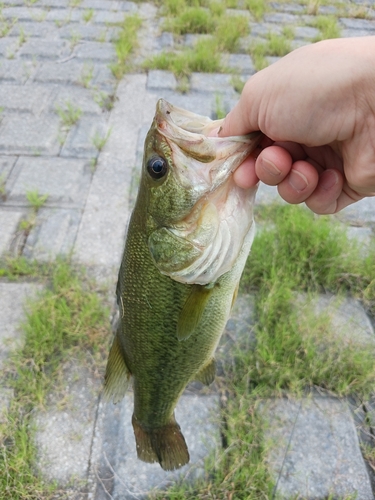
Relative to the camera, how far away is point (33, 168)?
324cm

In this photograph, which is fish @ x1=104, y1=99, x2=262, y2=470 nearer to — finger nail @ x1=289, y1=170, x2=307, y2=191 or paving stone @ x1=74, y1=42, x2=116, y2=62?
finger nail @ x1=289, y1=170, x2=307, y2=191

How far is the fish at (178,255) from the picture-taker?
1.24 metres

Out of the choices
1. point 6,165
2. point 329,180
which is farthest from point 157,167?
point 6,165

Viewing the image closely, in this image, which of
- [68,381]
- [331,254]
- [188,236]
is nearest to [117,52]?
[331,254]

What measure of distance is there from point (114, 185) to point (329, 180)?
6.18ft

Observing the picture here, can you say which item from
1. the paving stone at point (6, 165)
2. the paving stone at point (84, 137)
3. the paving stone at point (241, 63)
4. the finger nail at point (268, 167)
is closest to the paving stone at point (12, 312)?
the paving stone at point (6, 165)

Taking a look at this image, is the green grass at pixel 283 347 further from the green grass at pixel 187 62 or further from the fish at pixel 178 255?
the green grass at pixel 187 62

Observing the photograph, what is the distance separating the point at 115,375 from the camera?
5.04 feet

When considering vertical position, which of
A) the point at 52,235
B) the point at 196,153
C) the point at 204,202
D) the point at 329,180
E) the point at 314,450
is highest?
the point at 196,153

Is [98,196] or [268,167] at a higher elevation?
[268,167]

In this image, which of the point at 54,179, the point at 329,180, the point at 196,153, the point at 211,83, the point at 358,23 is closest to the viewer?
the point at 196,153

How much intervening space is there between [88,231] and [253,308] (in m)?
1.13

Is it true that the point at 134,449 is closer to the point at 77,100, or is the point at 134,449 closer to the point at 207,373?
the point at 207,373

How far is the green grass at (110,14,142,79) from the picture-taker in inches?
165
